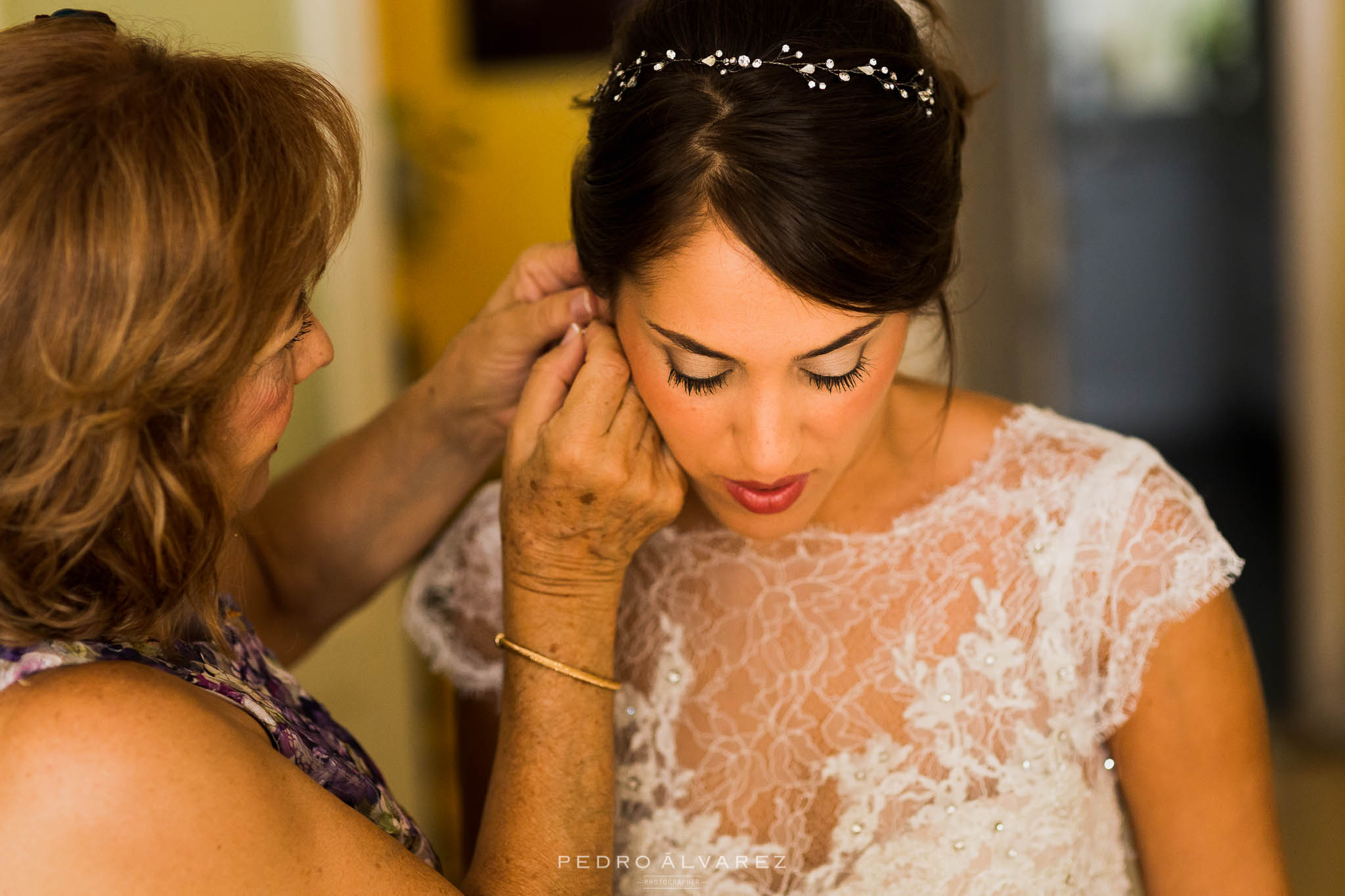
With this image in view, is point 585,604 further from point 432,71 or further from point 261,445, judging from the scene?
point 432,71

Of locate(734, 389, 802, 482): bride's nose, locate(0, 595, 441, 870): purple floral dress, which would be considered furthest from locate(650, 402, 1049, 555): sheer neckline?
locate(0, 595, 441, 870): purple floral dress

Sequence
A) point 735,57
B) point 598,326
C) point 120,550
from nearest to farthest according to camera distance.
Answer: point 120,550 < point 735,57 < point 598,326

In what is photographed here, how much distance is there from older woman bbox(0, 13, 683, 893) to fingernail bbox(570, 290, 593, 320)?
0.65 feet

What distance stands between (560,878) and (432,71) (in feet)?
9.68

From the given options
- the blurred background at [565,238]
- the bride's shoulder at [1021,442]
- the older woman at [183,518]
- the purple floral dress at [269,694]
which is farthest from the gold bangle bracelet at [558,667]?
the blurred background at [565,238]

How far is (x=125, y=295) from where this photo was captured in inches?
33.6

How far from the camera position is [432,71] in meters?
3.61

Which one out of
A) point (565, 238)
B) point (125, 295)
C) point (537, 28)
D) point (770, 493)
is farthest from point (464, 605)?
point (537, 28)

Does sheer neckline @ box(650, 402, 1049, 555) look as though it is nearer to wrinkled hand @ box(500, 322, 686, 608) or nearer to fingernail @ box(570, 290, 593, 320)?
wrinkled hand @ box(500, 322, 686, 608)

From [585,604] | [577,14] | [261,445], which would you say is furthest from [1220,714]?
[577,14]

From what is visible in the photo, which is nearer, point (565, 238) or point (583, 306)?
point (583, 306)

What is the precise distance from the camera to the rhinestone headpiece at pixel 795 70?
1.18 metres

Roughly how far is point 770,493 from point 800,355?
7.8 inches

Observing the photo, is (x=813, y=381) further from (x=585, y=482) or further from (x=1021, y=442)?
(x=1021, y=442)
